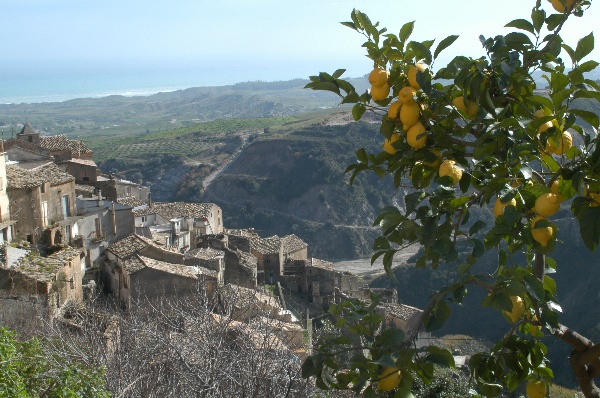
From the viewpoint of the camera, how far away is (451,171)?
2.39 metres

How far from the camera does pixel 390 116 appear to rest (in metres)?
2.69

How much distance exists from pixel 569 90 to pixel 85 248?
1825cm

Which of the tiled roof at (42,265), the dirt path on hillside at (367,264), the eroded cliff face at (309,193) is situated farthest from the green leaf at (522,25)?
the eroded cliff face at (309,193)

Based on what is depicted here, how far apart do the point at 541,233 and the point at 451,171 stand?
1.24ft

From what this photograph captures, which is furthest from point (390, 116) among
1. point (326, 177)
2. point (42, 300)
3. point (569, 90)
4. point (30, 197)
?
point (326, 177)

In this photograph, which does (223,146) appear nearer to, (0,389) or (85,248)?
(85,248)

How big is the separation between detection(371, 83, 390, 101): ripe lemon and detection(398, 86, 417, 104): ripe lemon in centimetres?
13

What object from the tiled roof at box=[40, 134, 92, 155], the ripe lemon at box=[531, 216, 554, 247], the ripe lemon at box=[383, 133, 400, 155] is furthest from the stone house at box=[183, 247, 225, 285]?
the ripe lemon at box=[531, 216, 554, 247]

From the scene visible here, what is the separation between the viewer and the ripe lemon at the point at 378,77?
269 cm

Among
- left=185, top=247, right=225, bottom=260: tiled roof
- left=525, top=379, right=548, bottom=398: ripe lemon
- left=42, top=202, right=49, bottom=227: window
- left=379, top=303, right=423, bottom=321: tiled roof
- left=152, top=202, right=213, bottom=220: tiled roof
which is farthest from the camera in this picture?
left=152, top=202, right=213, bottom=220: tiled roof

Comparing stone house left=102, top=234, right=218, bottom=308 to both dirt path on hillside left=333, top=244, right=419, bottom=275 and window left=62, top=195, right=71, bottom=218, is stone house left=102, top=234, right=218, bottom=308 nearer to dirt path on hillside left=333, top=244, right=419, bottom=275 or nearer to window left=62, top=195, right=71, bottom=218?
window left=62, top=195, right=71, bottom=218

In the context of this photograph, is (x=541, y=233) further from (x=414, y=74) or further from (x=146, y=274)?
(x=146, y=274)

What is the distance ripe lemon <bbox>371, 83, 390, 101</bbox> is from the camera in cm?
271

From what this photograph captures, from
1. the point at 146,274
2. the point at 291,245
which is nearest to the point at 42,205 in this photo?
the point at 146,274
